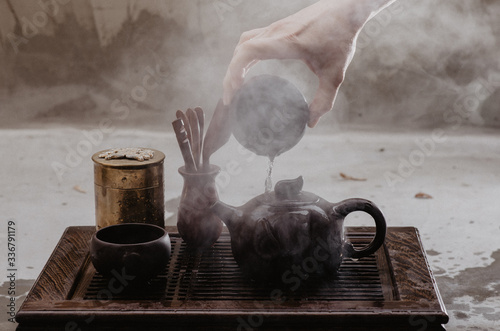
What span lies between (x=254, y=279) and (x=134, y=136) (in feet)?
9.77

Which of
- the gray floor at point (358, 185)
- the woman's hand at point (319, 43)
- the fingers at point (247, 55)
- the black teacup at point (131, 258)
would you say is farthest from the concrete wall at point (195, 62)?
the black teacup at point (131, 258)

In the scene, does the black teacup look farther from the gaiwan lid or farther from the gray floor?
the gray floor

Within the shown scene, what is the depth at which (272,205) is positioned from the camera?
57.6 inches

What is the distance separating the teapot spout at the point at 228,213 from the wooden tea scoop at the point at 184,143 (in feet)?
0.61

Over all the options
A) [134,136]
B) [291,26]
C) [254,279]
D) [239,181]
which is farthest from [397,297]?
[134,136]

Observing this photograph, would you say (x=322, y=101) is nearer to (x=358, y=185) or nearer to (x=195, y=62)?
(x=358, y=185)

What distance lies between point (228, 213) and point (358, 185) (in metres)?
1.95

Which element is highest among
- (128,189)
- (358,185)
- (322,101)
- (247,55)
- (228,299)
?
(247,55)

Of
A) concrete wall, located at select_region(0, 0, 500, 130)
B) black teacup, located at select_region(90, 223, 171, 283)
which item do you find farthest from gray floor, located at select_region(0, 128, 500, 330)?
black teacup, located at select_region(90, 223, 171, 283)

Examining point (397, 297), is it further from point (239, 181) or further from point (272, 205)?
point (239, 181)

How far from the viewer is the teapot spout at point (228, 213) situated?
1.50 meters

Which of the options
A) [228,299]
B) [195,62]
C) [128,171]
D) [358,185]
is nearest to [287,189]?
[228,299]

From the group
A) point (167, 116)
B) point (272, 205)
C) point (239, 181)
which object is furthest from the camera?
point (167, 116)

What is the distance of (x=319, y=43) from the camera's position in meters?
1.79
